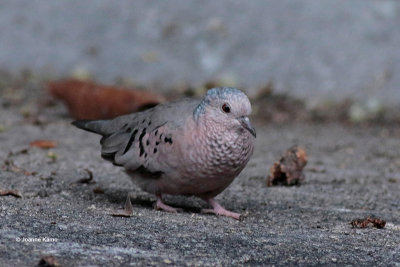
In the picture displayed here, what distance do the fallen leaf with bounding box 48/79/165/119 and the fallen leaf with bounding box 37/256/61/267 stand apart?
4.23 meters

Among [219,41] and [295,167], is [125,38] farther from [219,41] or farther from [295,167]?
[295,167]


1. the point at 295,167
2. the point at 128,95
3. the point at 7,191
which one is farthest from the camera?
the point at 128,95

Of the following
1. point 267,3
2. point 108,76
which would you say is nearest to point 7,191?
point 108,76

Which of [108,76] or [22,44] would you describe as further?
[22,44]

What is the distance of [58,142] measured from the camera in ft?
24.0

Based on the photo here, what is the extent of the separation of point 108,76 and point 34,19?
65.8 inches

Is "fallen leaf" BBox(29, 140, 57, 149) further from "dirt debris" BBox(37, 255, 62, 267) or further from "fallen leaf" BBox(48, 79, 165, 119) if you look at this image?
"dirt debris" BBox(37, 255, 62, 267)

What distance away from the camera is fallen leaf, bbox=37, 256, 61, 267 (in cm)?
327

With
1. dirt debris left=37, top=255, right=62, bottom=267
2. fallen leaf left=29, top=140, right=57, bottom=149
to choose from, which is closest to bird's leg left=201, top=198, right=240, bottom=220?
dirt debris left=37, top=255, right=62, bottom=267

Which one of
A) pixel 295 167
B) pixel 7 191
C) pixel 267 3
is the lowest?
pixel 7 191

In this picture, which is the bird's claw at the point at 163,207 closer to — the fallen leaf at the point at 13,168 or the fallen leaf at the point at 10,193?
the fallen leaf at the point at 10,193

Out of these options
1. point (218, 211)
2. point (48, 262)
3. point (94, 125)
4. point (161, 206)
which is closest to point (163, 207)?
point (161, 206)

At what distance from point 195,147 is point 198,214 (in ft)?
1.60

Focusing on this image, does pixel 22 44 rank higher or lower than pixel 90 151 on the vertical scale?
higher
